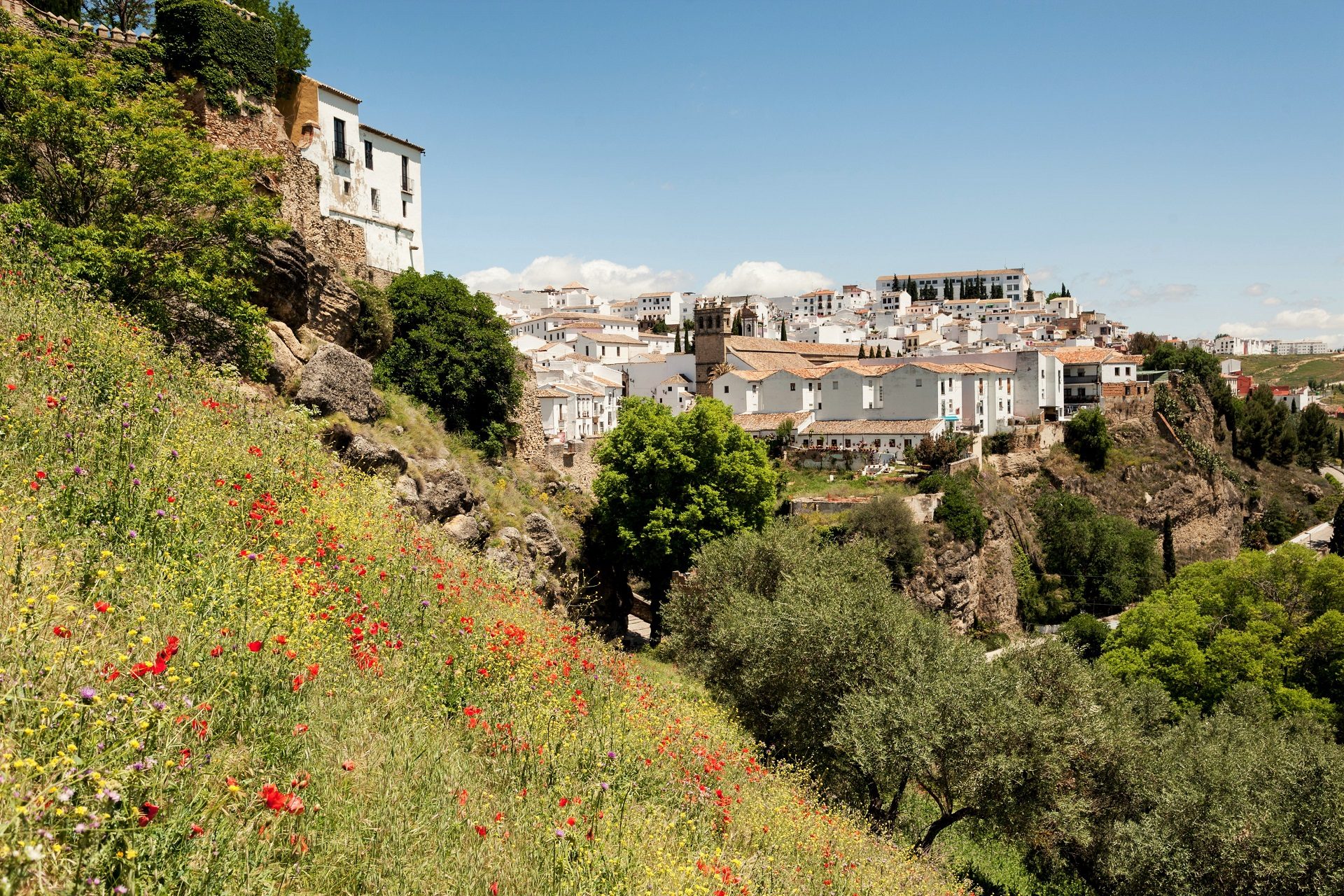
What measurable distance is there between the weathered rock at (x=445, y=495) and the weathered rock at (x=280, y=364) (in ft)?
12.9

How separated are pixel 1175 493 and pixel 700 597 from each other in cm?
5119

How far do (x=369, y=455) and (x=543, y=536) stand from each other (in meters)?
8.06

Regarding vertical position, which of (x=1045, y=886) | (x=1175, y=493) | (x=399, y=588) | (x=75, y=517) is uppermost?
(x=75, y=517)

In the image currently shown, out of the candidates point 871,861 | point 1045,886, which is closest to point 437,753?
point 871,861

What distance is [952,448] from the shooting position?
161 feet

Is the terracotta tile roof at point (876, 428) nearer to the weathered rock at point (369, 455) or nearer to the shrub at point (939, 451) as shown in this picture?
the shrub at point (939, 451)

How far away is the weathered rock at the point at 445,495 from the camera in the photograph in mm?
19844

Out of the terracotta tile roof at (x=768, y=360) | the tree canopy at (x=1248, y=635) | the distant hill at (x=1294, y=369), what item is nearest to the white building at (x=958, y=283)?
the distant hill at (x=1294, y=369)

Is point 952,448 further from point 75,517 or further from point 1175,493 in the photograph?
point 75,517

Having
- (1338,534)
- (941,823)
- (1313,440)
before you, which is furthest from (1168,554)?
(941,823)

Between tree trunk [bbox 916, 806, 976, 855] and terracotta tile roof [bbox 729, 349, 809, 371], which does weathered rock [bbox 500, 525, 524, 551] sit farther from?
terracotta tile roof [bbox 729, 349, 809, 371]

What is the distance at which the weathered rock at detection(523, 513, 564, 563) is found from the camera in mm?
24484

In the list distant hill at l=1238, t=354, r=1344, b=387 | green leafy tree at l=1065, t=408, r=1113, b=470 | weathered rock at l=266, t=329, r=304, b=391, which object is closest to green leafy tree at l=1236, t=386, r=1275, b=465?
green leafy tree at l=1065, t=408, r=1113, b=470

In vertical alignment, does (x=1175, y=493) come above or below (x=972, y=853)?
above
